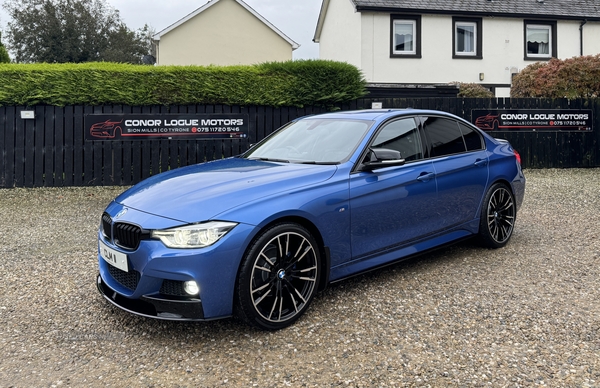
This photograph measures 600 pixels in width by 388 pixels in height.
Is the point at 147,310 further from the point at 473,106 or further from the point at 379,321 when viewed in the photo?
the point at 473,106

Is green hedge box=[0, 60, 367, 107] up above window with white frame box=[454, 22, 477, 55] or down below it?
below

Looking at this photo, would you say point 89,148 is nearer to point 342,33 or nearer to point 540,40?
point 342,33

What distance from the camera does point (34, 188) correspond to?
34.8 ft

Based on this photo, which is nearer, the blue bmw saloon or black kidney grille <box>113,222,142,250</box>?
the blue bmw saloon

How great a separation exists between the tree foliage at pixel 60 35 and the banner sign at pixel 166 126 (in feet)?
129

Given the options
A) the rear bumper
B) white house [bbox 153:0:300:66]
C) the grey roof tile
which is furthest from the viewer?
white house [bbox 153:0:300:66]

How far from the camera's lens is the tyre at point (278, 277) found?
11.4 ft

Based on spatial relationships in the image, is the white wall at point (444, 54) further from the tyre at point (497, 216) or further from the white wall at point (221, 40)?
the tyre at point (497, 216)

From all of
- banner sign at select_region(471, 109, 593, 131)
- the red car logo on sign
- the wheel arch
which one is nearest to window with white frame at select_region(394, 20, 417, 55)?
banner sign at select_region(471, 109, 593, 131)

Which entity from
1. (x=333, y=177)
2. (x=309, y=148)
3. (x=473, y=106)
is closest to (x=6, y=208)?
(x=309, y=148)

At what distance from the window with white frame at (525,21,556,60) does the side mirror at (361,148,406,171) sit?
2066cm

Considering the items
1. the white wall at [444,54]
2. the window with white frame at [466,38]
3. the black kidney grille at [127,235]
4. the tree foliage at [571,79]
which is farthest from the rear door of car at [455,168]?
the window with white frame at [466,38]

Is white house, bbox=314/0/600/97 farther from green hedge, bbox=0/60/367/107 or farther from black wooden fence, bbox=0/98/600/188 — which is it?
black wooden fence, bbox=0/98/600/188

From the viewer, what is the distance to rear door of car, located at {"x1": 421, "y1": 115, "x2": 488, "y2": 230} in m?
5.04
